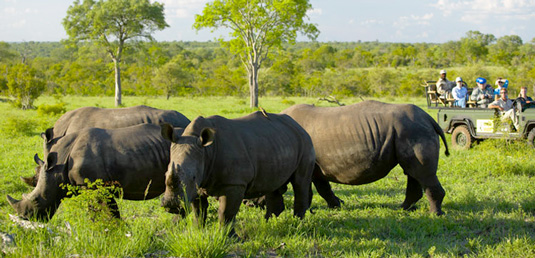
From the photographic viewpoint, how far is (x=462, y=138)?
1363 cm

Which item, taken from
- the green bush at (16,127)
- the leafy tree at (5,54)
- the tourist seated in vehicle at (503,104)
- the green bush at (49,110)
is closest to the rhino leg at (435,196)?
the tourist seated in vehicle at (503,104)

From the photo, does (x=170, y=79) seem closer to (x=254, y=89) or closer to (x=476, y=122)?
(x=254, y=89)

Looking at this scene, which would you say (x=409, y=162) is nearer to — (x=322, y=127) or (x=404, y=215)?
(x=404, y=215)

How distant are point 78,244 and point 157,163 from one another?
1.30 metres

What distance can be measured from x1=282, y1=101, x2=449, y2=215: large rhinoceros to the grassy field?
1.54 ft

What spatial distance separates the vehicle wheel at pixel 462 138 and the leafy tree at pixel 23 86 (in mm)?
21261

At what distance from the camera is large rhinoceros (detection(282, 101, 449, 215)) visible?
666 cm

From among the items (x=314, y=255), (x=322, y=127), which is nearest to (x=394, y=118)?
(x=322, y=127)

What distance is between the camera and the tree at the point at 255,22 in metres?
32.6

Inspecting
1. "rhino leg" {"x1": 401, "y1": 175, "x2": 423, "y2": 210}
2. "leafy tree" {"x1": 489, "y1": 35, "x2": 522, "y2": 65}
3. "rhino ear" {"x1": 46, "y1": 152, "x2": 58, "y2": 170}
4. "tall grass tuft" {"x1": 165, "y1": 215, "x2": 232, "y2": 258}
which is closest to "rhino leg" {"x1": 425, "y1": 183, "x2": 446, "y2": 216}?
"rhino leg" {"x1": 401, "y1": 175, "x2": 423, "y2": 210}

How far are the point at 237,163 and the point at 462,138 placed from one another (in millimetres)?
10089

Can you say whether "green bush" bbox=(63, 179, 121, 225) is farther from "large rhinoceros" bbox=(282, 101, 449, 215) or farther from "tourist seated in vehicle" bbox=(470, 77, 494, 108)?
"tourist seated in vehicle" bbox=(470, 77, 494, 108)

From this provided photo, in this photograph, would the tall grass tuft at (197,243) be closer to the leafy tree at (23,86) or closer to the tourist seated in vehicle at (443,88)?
the tourist seated in vehicle at (443,88)

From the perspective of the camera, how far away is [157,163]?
5.55m
